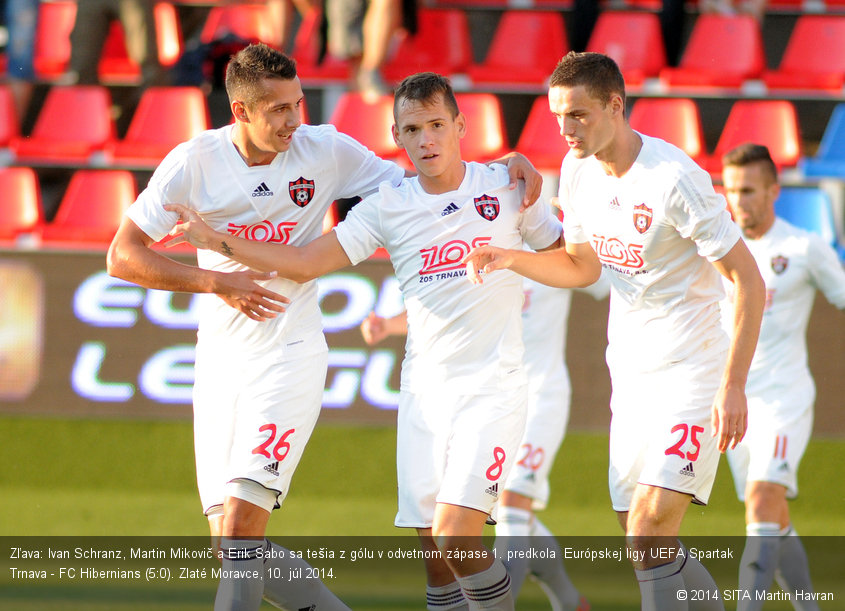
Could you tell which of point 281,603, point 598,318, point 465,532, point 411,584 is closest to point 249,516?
point 281,603

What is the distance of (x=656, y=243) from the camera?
174 inches

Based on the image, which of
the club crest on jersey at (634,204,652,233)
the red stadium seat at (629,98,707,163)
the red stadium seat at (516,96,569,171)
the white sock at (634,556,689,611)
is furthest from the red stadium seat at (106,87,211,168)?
the white sock at (634,556,689,611)

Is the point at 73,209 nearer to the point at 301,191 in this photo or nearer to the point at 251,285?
the point at 301,191

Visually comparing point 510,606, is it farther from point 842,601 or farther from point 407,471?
point 842,601

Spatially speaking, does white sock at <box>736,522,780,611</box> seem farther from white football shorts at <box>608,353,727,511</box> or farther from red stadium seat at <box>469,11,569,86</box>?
red stadium seat at <box>469,11,569,86</box>

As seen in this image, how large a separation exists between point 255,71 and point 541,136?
16.1 ft

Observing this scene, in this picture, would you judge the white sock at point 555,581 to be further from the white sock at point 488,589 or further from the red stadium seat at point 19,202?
the red stadium seat at point 19,202

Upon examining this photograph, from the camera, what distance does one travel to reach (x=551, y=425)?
6160 millimetres

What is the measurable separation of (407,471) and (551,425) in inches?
73.2

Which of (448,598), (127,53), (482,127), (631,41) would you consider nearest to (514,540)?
(448,598)

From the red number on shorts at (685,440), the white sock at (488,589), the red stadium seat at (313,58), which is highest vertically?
the red stadium seat at (313,58)

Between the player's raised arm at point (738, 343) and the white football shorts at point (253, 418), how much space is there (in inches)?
61.5

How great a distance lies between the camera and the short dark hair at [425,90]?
432 cm

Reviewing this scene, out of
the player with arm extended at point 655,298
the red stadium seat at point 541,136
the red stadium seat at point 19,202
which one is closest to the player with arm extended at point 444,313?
the player with arm extended at point 655,298
